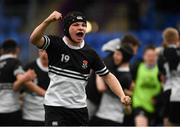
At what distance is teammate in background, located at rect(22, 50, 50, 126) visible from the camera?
36.0ft

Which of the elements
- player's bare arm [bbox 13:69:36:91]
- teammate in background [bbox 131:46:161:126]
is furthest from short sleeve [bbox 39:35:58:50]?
teammate in background [bbox 131:46:161:126]

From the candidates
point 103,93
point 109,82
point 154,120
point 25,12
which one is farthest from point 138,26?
point 109,82

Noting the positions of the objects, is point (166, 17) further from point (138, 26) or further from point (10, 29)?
point (10, 29)

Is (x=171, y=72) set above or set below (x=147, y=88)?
above

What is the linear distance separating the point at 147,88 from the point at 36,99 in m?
2.53

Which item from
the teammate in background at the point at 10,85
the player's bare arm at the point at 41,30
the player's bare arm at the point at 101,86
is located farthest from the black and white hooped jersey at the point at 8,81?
the player's bare arm at the point at 41,30

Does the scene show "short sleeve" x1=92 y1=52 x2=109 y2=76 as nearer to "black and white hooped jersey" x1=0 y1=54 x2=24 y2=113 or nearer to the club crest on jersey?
the club crest on jersey

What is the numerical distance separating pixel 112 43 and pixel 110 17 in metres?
11.2

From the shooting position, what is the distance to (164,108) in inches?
473

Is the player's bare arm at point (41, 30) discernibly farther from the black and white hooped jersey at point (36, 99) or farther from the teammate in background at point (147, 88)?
the teammate in background at point (147, 88)

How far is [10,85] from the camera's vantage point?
36.5 feet

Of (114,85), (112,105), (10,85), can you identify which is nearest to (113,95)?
(112,105)

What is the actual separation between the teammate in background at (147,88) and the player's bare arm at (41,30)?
182 inches

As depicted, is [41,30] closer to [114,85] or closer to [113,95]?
[114,85]
